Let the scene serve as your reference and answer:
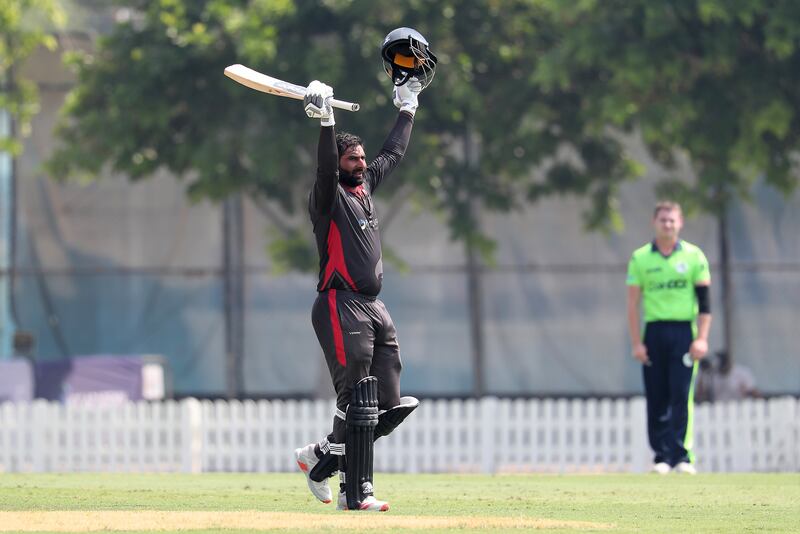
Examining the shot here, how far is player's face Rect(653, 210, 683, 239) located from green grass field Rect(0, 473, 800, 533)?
73.9 inches

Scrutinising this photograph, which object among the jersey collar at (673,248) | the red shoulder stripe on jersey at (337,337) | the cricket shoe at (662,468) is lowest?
the cricket shoe at (662,468)

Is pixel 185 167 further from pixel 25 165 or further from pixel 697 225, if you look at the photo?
pixel 697 225

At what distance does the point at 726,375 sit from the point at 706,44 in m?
4.18

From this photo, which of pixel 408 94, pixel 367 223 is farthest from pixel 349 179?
pixel 408 94

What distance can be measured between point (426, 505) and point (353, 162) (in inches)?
71.3

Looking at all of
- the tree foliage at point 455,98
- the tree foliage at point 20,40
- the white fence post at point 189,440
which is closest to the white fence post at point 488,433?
the white fence post at point 189,440

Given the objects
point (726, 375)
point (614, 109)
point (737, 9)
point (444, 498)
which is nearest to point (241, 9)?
point (614, 109)

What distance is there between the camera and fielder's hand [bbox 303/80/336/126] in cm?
702

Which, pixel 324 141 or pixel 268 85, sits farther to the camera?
pixel 268 85

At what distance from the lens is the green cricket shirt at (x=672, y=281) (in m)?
11.6

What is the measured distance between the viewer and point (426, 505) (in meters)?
7.80

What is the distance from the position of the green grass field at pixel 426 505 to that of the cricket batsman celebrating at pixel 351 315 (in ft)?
0.94

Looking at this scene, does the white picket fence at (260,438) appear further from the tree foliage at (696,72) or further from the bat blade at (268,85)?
the bat blade at (268,85)

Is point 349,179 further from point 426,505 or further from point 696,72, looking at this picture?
point 696,72
